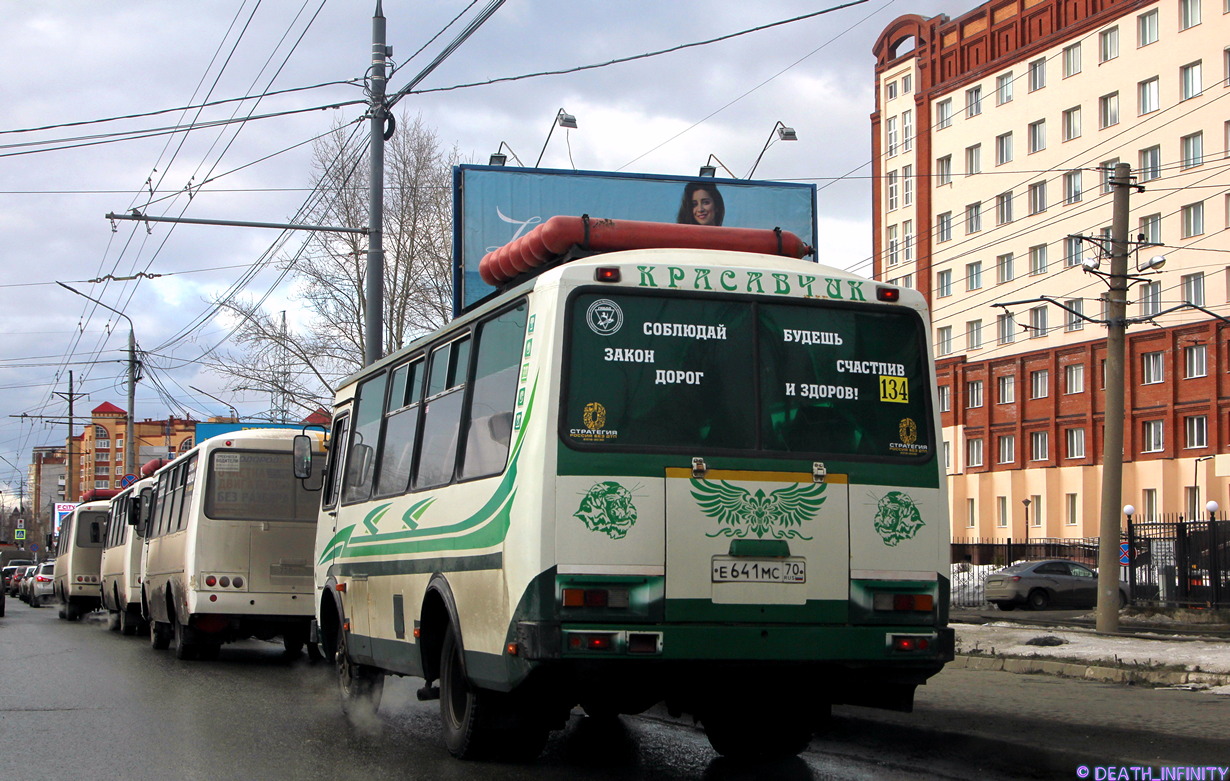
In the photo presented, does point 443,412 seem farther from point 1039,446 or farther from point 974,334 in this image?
point 974,334

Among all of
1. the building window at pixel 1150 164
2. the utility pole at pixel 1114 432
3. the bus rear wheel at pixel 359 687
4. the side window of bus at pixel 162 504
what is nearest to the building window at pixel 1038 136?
the building window at pixel 1150 164

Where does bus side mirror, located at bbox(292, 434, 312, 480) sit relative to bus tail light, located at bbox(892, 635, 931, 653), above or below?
above

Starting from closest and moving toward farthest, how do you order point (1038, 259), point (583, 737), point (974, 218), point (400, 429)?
point (400, 429) < point (583, 737) < point (1038, 259) < point (974, 218)

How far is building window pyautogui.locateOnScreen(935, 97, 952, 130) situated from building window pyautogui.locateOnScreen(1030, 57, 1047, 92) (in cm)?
519

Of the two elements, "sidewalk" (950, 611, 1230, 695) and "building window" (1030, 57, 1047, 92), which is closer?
"sidewalk" (950, 611, 1230, 695)

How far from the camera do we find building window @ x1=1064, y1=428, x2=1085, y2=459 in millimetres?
54781

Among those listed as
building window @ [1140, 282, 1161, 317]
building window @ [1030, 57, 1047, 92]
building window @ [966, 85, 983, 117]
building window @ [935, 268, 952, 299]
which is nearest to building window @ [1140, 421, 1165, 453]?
building window @ [1140, 282, 1161, 317]

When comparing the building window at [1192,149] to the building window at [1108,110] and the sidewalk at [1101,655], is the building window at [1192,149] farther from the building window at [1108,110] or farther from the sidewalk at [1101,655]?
the sidewalk at [1101,655]

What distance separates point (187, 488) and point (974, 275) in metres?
49.0

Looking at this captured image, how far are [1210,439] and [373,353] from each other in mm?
37398

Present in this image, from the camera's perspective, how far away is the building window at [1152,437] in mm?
51219

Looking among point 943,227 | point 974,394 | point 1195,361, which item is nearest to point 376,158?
point 1195,361

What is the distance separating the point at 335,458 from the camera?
39.3ft

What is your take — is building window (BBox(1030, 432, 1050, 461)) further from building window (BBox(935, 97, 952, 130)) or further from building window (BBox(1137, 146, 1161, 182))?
building window (BBox(935, 97, 952, 130))
